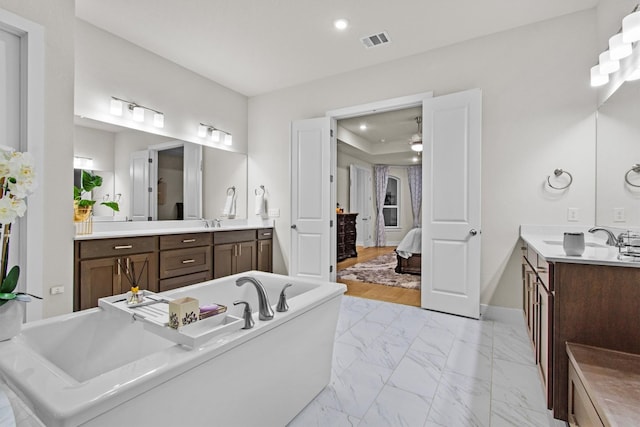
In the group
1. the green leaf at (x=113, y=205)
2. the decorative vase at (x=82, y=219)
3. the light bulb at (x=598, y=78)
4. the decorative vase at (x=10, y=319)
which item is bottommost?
the decorative vase at (x=10, y=319)

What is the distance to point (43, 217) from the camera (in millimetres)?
2266

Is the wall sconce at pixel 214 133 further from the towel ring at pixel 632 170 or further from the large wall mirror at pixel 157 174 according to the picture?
the towel ring at pixel 632 170

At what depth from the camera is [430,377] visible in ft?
6.86

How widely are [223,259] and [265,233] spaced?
81 centimetres

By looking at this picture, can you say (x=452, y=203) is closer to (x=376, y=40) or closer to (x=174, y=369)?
(x=376, y=40)

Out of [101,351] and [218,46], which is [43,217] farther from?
[218,46]

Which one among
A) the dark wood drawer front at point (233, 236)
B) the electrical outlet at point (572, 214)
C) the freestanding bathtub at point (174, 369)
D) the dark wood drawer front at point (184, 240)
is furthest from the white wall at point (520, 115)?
the dark wood drawer front at point (184, 240)

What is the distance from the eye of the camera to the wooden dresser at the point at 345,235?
22.5 feet

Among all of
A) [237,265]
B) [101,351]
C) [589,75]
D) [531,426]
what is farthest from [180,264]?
[589,75]

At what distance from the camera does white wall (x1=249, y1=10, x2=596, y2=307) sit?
2828 mm

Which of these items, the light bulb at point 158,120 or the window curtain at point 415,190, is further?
the window curtain at point 415,190

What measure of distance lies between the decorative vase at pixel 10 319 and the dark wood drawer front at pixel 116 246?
1538 millimetres

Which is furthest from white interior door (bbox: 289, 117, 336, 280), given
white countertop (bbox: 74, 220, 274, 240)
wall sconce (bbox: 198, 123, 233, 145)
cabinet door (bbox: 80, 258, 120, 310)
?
cabinet door (bbox: 80, 258, 120, 310)

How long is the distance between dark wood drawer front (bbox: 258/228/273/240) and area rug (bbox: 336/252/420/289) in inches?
53.0
